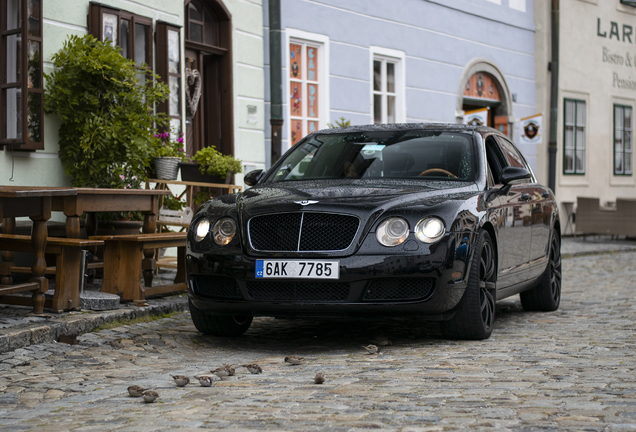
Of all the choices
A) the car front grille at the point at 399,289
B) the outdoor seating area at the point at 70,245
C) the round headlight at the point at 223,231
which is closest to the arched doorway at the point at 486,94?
the outdoor seating area at the point at 70,245

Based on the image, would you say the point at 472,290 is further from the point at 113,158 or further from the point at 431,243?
the point at 113,158

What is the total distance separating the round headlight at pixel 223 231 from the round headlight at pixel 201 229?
77 mm

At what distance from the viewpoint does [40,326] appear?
6410mm

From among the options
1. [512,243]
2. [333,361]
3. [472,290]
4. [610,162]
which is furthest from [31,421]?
[610,162]

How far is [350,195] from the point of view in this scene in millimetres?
6285

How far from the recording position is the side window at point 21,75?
885 cm

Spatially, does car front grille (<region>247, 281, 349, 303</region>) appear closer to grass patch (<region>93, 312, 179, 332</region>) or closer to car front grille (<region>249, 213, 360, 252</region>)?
car front grille (<region>249, 213, 360, 252</region>)

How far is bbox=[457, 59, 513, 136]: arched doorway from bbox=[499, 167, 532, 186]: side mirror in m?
11.2

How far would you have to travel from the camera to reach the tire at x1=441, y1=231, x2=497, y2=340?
20.6 feet

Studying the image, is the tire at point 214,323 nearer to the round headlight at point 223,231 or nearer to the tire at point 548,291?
the round headlight at point 223,231

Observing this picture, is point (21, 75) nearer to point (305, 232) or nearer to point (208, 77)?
point (305, 232)

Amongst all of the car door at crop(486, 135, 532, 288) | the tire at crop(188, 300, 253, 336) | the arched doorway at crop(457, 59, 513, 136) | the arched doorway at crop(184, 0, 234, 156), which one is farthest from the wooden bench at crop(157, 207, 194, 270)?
the arched doorway at crop(457, 59, 513, 136)

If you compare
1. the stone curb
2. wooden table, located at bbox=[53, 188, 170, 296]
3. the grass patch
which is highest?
wooden table, located at bbox=[53, 188, 170, 296]

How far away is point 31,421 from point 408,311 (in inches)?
102
